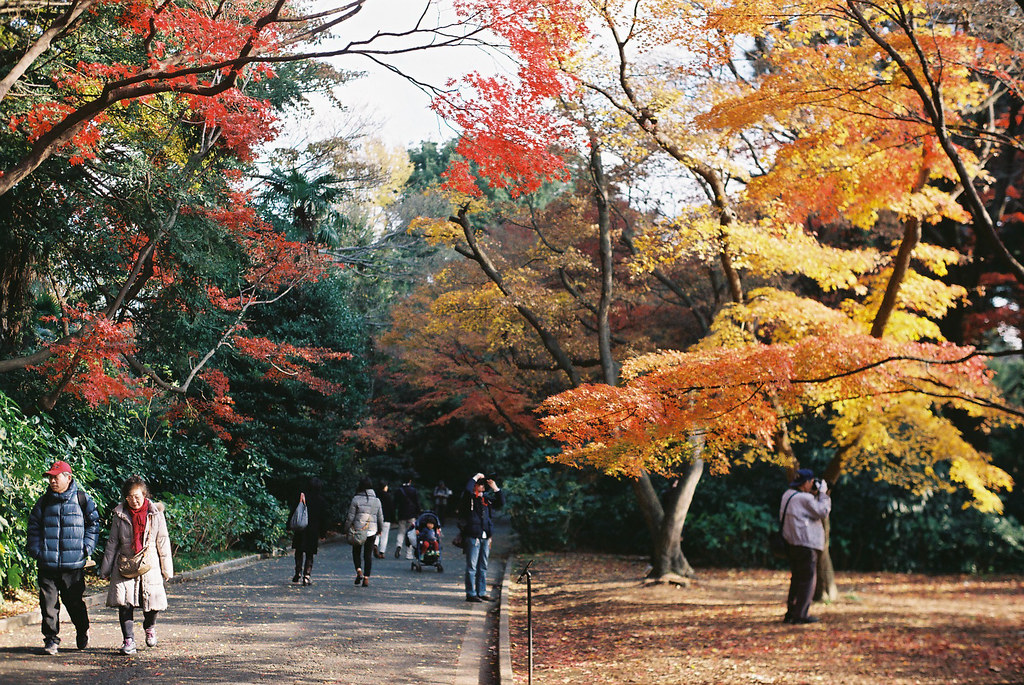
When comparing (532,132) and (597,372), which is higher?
(532,132)

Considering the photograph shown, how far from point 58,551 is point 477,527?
5689 mm

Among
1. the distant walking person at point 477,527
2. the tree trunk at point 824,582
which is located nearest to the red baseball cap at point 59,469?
the distant walking person at point 477,527

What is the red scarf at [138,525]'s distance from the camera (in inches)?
310

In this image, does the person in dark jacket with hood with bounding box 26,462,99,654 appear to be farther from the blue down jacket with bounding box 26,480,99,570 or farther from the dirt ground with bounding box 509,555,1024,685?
the dirt ground with bounding box 509,555,1024,685

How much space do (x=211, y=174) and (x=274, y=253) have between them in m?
4.38

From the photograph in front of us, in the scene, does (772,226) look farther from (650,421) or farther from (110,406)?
(110,406)

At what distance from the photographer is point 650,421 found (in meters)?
10.2

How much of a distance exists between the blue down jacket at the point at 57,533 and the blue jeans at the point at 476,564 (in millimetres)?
5493

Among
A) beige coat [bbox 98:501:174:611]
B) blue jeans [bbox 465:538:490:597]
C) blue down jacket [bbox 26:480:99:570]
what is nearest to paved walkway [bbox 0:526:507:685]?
blue jeans [bbox 465:538:490:597]

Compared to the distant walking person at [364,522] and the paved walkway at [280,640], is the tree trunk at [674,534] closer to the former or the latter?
the paved walkway at [280,640]

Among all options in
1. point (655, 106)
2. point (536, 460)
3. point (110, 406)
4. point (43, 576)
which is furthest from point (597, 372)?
point (43, 576)

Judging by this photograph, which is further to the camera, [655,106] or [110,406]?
[110,406]

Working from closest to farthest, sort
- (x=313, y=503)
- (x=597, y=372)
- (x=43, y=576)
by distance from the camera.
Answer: (x=43, y=576)
(x=313, y=503)
(x=597, y=372)

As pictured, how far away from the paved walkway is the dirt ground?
85 centimetres
